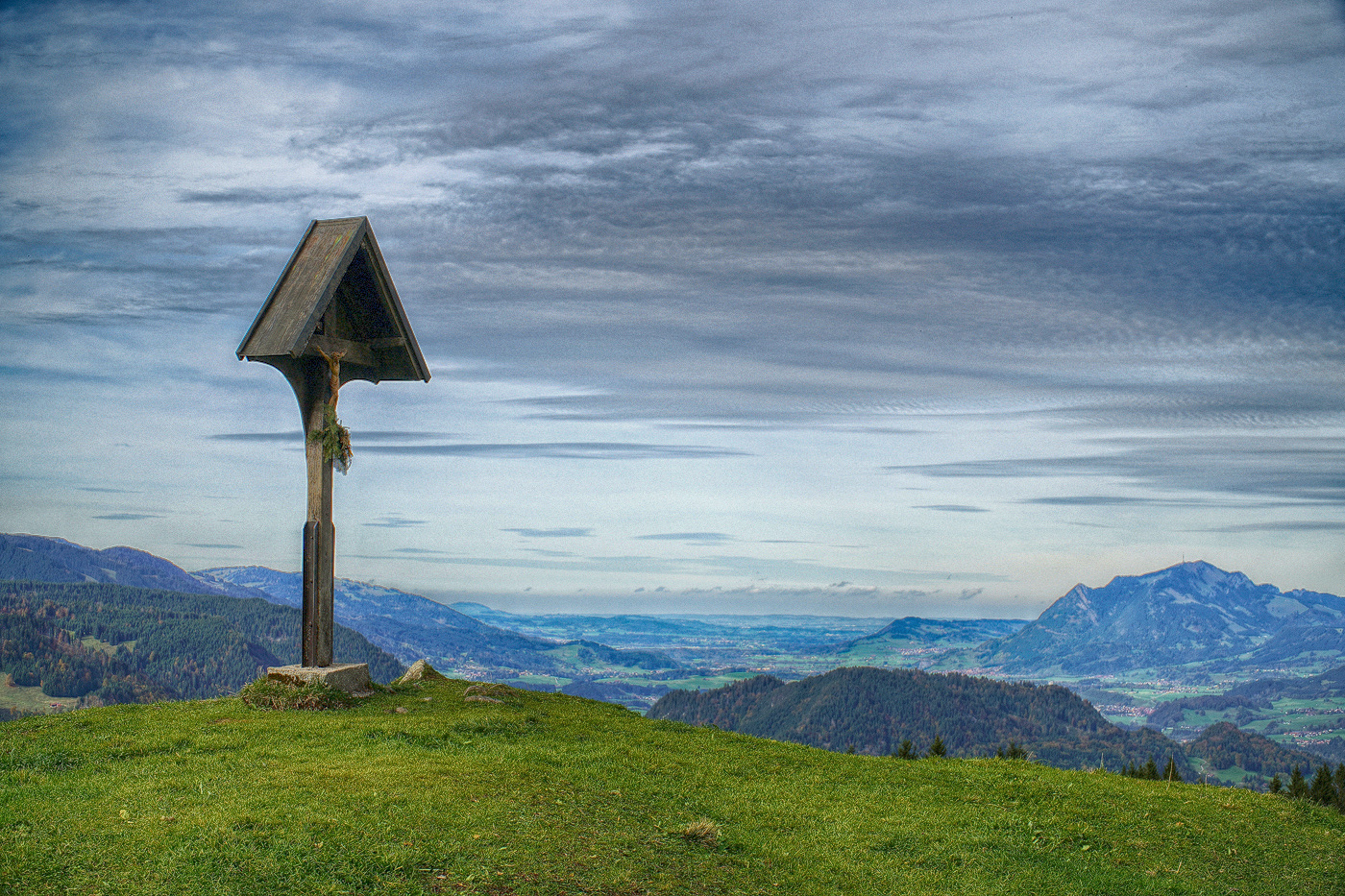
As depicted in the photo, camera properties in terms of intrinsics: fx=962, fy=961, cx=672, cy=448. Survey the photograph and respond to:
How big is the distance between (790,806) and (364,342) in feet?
40.6

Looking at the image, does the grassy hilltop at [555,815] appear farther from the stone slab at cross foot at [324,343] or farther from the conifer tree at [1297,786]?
the conifer tree at [1297,786]

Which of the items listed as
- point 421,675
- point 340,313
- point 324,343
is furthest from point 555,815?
point 340,313

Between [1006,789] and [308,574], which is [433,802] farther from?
[1006,789]

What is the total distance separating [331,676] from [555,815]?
307 inches

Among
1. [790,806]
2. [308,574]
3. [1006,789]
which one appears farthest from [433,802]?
[1006,789]

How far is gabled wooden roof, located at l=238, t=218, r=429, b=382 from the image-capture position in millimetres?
17891

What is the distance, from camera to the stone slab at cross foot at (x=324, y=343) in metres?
18.0

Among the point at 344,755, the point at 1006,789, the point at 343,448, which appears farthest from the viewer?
the point at 343,448

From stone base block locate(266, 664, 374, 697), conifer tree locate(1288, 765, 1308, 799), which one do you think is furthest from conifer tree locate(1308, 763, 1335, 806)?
stone base block locate(266, 664, 374, 697)

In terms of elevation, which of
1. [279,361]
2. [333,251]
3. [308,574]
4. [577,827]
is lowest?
[577,827]

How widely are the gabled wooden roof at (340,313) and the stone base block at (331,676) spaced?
5.70m

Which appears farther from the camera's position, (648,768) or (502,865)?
(648,768)

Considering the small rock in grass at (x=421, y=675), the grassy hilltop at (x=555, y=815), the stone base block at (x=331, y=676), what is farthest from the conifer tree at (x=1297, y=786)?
the stone base block at (x=331, y=676)

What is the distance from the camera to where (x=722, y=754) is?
649 inches
